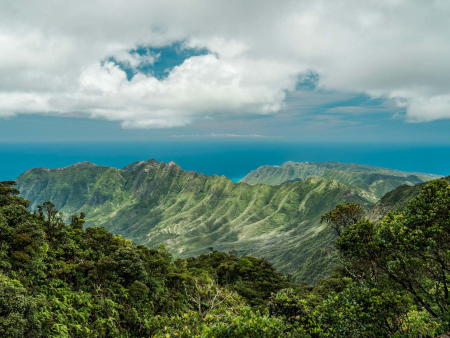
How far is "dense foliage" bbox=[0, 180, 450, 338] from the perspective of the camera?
1478 cm

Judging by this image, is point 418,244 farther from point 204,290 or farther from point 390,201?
point 390,201

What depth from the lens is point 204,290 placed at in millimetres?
42156

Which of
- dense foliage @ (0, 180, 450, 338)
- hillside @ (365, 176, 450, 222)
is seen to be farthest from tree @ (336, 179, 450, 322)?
hillside @ (365, 176, 450, 222)

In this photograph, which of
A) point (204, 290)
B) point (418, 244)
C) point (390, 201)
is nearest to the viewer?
point (418, 244)

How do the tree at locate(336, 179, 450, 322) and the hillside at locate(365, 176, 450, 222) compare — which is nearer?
the tree at locate(336, 179, 450, 322)

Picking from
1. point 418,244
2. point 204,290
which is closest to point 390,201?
point 204,290

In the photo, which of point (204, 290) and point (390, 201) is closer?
point (204, 290)

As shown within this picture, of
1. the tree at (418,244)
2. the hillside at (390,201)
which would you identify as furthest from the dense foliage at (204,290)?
the hillside at (390,201)

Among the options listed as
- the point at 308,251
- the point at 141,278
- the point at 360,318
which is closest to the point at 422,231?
the point at 360,318

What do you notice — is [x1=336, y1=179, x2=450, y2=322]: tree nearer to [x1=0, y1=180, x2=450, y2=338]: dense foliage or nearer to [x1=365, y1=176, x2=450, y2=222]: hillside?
[x1=0, y1=180, x2=450, y2=338]: dense foliage

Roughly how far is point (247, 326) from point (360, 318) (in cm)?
846

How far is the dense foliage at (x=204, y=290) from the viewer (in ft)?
48.5

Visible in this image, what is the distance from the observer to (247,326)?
39.9 feet

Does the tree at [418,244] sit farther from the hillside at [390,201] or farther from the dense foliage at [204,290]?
the hillside at [390,201]
